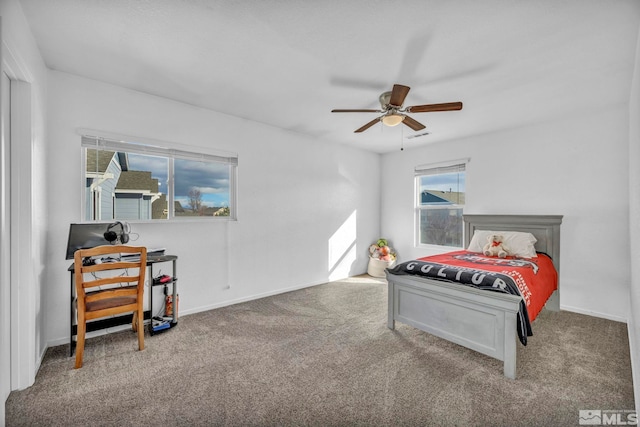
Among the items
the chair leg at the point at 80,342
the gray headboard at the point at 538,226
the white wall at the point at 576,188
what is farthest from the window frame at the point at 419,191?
the chair leg at the point at 80,342

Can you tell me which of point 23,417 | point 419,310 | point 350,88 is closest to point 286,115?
point 350,88

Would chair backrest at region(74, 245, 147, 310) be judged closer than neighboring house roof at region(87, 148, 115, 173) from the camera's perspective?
Yes

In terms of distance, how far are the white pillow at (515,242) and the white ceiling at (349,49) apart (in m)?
1.52

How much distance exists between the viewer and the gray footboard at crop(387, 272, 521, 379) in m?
2.14

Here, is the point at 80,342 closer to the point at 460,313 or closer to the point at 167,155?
the point at 167,155

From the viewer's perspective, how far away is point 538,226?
3721 mm

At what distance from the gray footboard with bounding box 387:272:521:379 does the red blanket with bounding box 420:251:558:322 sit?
275 mm

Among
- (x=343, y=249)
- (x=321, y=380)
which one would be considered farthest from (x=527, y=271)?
(x=343, y=249)

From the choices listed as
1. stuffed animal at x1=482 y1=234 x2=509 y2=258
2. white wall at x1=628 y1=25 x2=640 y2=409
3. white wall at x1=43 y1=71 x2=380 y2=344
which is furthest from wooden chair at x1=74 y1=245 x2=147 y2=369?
stuffed animal at x1=482 y1=234 x2=509 y2=258

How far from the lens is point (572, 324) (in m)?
3.12

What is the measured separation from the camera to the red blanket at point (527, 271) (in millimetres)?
2463

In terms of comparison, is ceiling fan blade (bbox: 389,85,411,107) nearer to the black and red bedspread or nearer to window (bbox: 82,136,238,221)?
the black and red bedspread

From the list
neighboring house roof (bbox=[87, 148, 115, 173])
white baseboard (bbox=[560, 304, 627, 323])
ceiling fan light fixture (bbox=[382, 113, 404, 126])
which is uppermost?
ceiling fan light fixture (bbox=[382, 113, 404, 126])

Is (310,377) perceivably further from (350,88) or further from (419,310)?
(350,88)
